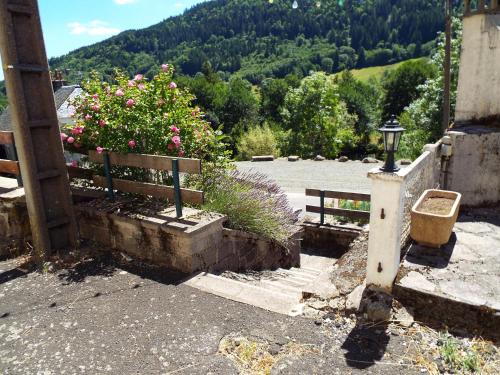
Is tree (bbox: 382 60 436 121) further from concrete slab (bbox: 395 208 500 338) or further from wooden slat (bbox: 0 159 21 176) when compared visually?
wooden slat (bbox: 0 159 21 176)

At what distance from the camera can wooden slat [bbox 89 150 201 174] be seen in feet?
14.5

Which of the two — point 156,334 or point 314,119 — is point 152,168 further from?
point 314,119

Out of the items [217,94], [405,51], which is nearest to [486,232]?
[217,94]

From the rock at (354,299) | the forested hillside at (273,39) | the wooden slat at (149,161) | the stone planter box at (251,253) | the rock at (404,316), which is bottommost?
the stone planter box at (251,253)

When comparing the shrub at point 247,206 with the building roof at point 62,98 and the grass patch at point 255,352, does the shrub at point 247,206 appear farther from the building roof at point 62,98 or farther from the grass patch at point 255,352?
the building roof at point 62,98

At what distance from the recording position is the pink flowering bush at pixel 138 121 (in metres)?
5.03

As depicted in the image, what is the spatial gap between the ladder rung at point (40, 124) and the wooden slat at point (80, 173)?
101cm

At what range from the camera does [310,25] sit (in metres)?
97.6

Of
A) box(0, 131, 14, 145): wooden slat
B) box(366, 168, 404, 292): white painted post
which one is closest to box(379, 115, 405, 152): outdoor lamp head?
box(366, 168, 404, 292): white painted post

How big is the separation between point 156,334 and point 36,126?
2.94 metres

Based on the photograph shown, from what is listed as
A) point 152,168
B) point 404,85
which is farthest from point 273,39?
point 152,168

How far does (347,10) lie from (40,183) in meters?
92.7

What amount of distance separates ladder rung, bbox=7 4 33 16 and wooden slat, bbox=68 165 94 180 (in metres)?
2.09

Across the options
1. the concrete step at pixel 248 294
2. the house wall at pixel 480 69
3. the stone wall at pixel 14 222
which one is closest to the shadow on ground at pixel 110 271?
the concrete step at pixel 248 294
